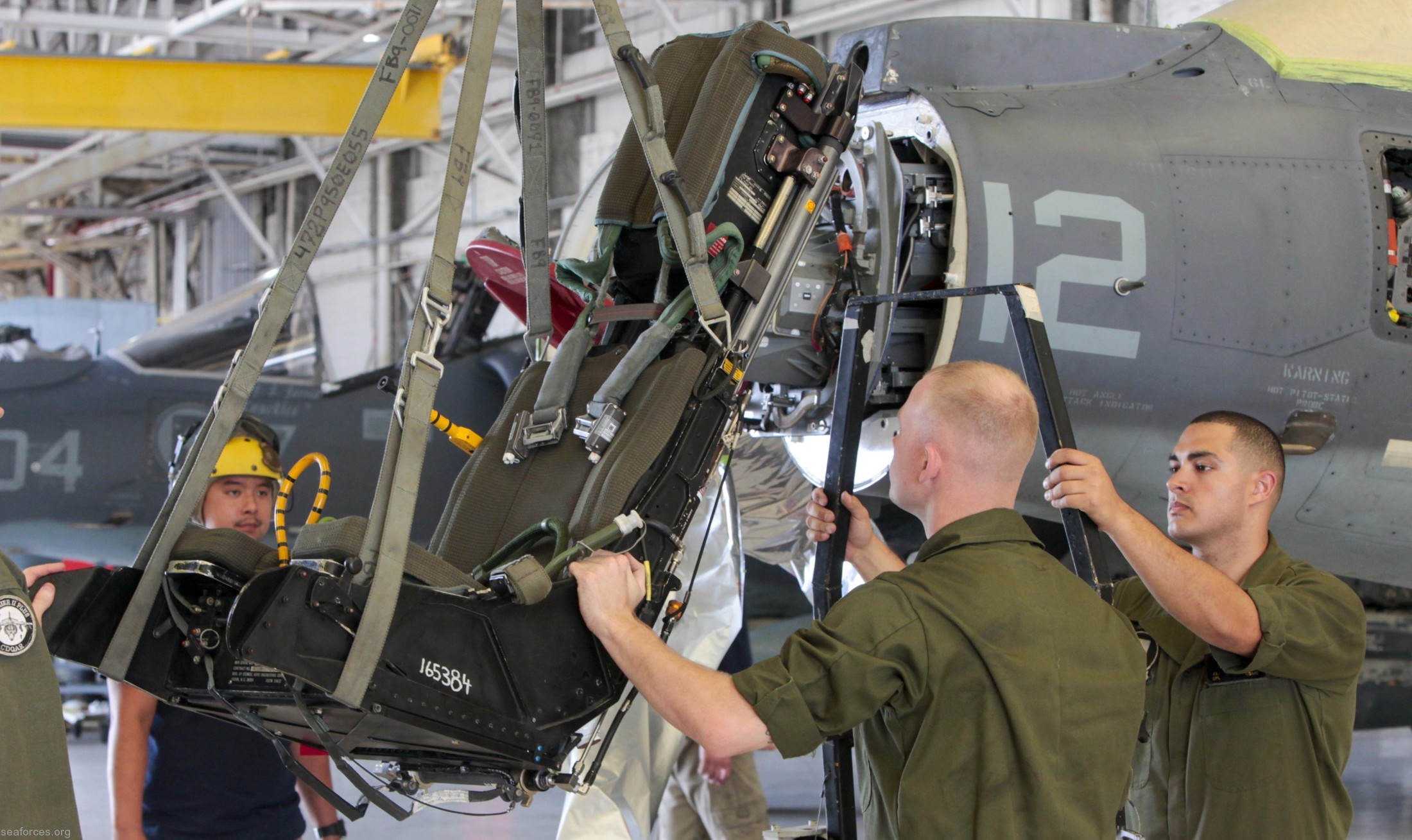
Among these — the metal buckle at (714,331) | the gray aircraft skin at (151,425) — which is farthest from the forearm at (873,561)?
the gray aircraft skin at (151,425)

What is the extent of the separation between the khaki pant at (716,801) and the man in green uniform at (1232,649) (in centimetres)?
168

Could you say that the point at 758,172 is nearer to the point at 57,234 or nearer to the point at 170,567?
the point at 170,567

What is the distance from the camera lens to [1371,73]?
3.41 m

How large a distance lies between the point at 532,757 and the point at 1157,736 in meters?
1.30

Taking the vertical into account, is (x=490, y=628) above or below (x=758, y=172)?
below

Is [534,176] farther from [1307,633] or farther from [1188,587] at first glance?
[1307,633]

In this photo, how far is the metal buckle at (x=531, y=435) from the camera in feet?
7.29

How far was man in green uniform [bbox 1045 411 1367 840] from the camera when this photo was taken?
2113 mm

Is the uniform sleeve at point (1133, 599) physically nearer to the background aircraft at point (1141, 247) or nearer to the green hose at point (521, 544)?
the background aircraft at point (1141, 247)

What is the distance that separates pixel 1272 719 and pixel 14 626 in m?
2.06

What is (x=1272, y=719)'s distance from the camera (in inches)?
90.4

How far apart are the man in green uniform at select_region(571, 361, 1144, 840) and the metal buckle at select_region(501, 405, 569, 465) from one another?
Answer: 35cm

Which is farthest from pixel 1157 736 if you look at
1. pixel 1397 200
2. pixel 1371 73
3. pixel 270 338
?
pixel 1371 73

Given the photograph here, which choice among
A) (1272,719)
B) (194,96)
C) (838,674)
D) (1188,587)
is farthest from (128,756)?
(194,96)
